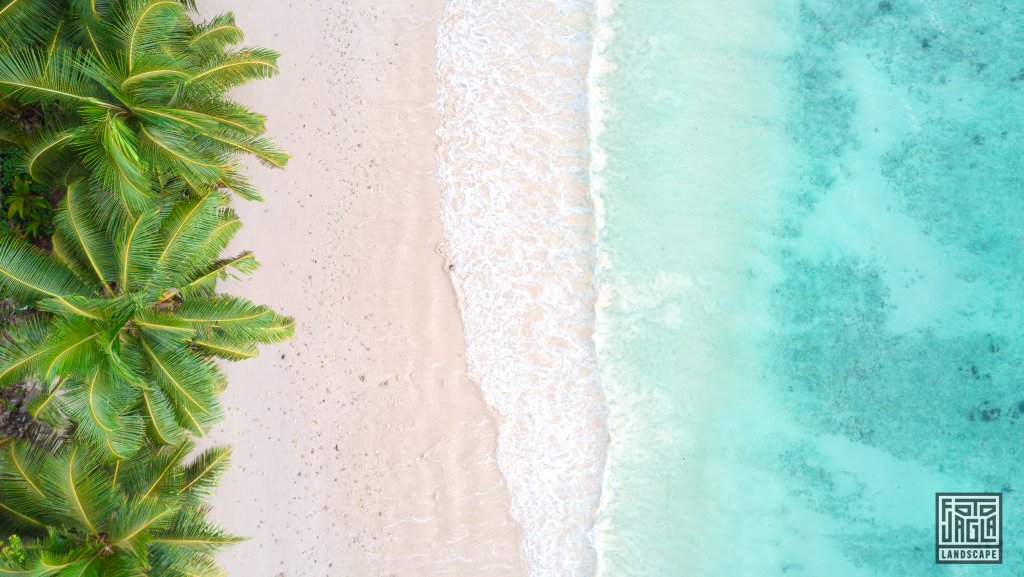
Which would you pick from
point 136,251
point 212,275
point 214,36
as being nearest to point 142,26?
point 214,36

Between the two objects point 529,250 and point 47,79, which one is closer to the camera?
point 47,79

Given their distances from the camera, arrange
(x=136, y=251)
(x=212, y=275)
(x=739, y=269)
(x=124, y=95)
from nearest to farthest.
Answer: (x=124, y=95), (x=136, y=251), (x=212, y=275), (x=739, y=269)

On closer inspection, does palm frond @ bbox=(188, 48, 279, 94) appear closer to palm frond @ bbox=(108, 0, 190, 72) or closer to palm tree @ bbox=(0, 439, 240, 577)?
palm frond @ bbox=(108, 0, 190, 72)

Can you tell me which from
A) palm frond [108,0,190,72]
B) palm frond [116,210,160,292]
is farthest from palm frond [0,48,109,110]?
palm frond [116,210,160,292]

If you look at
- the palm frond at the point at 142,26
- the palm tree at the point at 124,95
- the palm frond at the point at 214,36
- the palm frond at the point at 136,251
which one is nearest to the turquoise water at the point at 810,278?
the palm frond at the point at 214,36

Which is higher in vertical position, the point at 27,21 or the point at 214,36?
the point at 214,36

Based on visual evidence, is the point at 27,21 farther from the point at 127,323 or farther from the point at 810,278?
the point at 810,278
